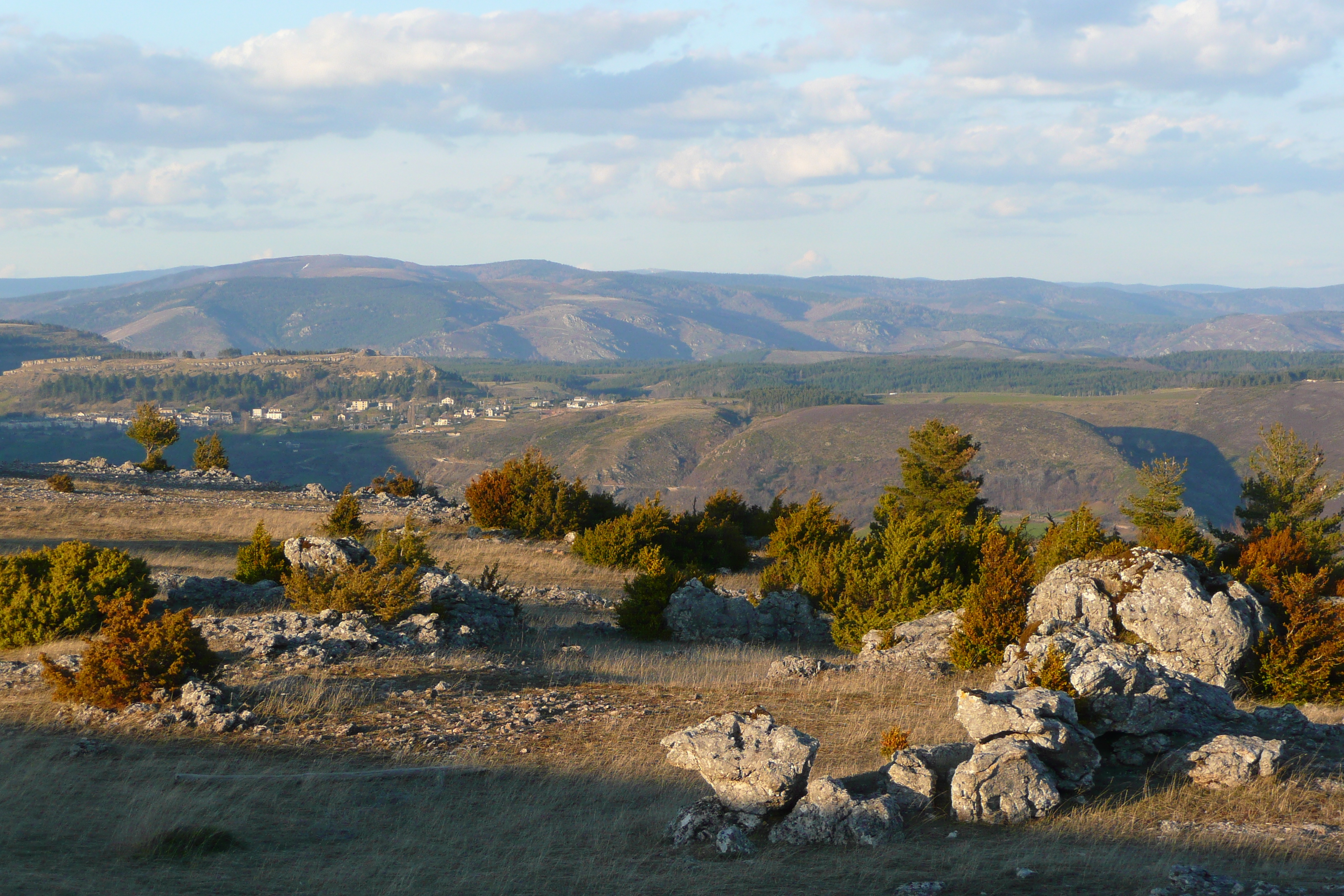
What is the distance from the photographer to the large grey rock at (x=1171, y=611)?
1296 cm

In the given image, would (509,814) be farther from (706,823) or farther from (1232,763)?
(1232,763)

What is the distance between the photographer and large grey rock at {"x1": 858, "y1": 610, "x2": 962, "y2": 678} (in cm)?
1475

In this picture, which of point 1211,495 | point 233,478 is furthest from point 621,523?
point 1211,495

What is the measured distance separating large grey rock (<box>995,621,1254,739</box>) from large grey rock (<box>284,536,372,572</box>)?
11.7 m

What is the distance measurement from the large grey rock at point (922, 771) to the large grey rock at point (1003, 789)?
0.70 ft

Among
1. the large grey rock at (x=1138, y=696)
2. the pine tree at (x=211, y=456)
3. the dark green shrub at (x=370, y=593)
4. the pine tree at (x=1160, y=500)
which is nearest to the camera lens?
the large grey rock at (x=1138, y=696)

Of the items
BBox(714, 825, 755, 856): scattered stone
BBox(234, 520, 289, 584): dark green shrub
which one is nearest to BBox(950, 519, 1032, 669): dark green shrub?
BBox(714, 825, 755, 856): scattered stone

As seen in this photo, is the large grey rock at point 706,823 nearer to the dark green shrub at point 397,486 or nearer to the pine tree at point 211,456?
the dark green shrub at point 397,486

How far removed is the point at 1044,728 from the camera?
8.48 meters

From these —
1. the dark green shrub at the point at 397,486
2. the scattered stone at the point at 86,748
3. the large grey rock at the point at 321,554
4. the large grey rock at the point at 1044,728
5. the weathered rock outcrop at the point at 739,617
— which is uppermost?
the large grey rock at the point at 1044,728

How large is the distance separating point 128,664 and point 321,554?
6672mm

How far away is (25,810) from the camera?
27.5 ft

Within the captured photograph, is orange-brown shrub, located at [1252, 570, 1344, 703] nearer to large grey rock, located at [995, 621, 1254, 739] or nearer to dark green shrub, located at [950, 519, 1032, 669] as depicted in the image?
dark green shrub, located at [950, 519, 1032, 669]

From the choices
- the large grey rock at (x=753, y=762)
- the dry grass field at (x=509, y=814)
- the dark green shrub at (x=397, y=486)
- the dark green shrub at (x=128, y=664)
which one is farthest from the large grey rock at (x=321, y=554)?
the dark green shrub at (x=397, y=486)
